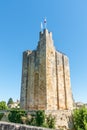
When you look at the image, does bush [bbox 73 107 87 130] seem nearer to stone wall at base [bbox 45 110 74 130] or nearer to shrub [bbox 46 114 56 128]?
stone wall at base [bbox 45 110 74 130]

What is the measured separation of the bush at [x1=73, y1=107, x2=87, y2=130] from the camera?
2485cm

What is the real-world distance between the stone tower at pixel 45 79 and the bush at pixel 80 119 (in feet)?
14.3

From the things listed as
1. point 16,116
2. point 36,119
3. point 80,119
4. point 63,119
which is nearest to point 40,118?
point 36,119

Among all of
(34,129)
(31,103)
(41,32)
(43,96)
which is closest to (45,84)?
(43,96)

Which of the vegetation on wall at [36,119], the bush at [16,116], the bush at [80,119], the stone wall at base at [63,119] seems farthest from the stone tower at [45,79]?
the bush at [16,116]

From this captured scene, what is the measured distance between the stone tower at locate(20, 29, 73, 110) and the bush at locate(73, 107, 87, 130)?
435 cm

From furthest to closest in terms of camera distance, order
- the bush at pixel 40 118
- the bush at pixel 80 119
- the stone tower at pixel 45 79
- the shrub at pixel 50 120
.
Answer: the stone tower at pixel 45 79 < the bush at pixel 80 119 < the shrub at pixel 50 120 < the bush at pixel 40 118

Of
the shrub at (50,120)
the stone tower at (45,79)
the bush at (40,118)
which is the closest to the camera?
the bush at (40,118)

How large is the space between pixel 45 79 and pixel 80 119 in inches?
306

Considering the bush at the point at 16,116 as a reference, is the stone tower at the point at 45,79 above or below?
above

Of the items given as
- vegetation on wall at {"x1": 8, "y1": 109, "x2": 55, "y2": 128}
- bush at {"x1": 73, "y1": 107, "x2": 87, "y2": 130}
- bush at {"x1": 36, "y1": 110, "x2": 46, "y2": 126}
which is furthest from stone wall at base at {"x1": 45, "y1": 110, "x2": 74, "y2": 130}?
bush at {"x1": 36, "y1": 110, "x2": 46, "y2": 126}

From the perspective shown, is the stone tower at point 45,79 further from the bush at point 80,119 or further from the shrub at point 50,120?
the shrub at point 50,120

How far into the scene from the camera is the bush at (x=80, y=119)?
2485 centimetres

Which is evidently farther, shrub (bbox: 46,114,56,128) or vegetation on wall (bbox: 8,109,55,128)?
shrub (bbox: 46,114,56,128)
